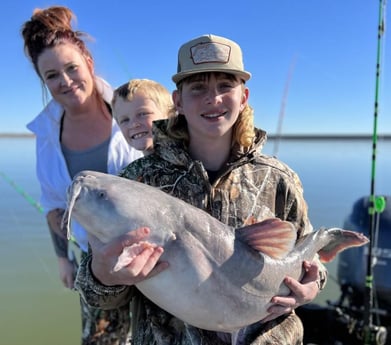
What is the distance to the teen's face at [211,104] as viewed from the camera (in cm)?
250

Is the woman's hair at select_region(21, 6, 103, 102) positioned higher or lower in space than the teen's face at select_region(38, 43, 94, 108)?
higher

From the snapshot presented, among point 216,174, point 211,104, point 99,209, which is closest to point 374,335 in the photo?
point 216,174

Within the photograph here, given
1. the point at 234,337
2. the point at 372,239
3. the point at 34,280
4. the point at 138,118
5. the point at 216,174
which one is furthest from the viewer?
the point at 34,280

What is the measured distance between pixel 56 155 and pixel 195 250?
205 centimetres

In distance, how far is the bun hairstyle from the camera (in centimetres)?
343

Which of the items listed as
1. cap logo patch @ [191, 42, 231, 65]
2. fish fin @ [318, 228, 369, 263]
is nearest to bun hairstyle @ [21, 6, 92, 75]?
cap logo patch @ [191, 42, 231, 65]

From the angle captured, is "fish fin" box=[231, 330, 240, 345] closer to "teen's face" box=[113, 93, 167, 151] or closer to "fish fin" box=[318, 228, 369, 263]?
"fish fin" box=[318, 228, 369, 263]

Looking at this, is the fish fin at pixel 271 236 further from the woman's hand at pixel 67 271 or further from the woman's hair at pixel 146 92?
the woman's hand at pixel 67 271

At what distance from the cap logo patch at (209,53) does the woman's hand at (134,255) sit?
41.8 inches

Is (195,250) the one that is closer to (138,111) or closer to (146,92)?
(138,111)

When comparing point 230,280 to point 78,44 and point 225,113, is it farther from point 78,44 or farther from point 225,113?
point 78,44

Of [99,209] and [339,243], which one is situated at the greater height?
[99,209]

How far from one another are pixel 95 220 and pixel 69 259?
7.84 ft

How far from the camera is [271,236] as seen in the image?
7.27ft
